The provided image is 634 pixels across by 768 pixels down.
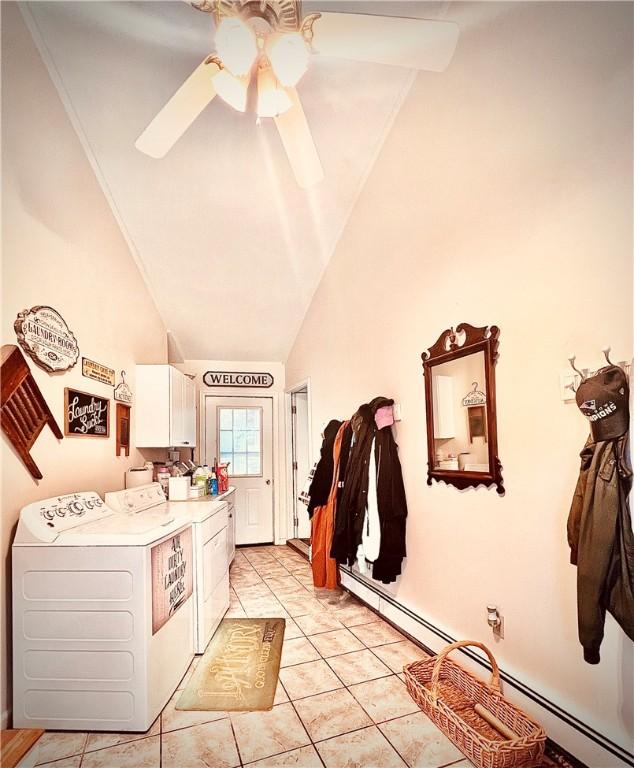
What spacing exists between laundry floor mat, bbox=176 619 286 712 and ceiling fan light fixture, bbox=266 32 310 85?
2.86 meters

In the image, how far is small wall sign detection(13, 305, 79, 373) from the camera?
2.31 metres

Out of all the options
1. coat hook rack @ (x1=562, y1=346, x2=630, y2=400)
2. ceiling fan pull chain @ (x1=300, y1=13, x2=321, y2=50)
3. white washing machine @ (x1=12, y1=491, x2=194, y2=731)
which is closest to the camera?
coat hook rack @ (x1=562, y1=346, x2=630, y2=400)

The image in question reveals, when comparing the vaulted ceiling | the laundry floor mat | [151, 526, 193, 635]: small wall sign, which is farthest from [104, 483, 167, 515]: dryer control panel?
the vaulted ceiling

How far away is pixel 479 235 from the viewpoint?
7.59ft

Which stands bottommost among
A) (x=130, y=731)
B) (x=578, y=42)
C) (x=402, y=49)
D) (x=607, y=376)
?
(x=130, y=731)

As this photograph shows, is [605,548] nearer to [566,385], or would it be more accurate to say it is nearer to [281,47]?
[566,385]

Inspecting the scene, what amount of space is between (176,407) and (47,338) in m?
1.82

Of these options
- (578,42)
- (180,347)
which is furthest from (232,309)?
(578,42)

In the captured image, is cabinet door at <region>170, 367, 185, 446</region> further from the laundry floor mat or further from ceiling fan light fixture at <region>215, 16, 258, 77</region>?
ceiling fan light fixture at <region>215, 16, 258, 77</region>

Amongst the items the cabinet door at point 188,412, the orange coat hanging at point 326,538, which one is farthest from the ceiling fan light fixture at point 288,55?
the cabinet door at point 188,412

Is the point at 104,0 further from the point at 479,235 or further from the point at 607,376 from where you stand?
the point at 607,376

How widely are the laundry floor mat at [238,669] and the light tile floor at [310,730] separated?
0.20 feet

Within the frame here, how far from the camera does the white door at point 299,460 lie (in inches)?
226

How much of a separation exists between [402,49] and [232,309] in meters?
3.35
